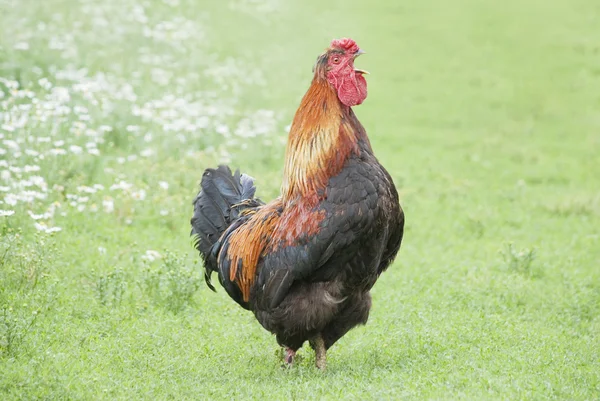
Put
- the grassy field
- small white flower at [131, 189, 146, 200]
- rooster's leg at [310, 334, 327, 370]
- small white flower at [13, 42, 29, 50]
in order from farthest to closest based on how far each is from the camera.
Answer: small white flower at [13, 42, 29, 50]
small white flower at [131, 189, 146, 200]
rooster's leg at [310, 334, 327, 370]
the grassy field

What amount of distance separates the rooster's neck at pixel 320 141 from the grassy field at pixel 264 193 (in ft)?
5.07

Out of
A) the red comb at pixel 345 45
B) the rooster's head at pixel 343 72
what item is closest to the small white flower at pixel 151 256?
the rooster's head at pixel 343 72

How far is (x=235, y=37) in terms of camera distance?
2050 centimetres

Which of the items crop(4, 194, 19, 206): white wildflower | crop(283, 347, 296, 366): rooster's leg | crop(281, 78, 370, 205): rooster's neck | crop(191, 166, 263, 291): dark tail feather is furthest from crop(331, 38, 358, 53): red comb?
crop(4, 194, 19, 206): white wildflower

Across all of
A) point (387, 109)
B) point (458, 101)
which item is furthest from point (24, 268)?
point (458, 101)

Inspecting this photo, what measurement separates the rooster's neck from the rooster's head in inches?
2.8

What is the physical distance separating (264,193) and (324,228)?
5.78 metres

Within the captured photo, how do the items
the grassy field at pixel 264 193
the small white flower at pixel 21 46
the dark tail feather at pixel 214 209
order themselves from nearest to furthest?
the grassy field at pixel 264 193 < the dark tail feather at pixel 214 209 < the small white flower at pixel 21 46

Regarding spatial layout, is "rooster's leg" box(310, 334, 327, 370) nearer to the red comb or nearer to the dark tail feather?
the dark tail feather

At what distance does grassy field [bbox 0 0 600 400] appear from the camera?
697 cm

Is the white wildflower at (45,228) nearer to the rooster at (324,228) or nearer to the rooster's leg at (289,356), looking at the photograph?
the rooster at (324,228)

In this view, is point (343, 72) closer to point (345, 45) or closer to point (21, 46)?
point (345, 45)

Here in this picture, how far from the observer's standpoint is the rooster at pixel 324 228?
255 inches

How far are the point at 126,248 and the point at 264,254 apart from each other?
134 inches
